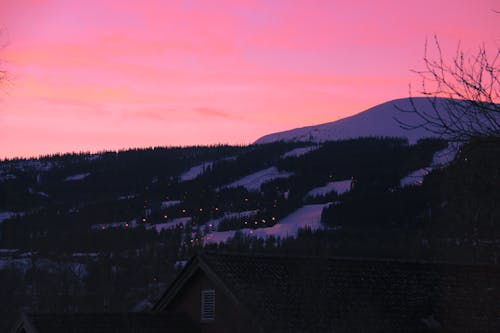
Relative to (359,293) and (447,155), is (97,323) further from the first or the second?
(447,155)

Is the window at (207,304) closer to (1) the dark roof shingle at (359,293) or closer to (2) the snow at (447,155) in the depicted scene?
(1) the dark roof shingle at (359,293)

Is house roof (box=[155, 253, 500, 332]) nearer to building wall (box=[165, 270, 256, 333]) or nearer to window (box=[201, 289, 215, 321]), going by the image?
building wall (box=[165, 270, 256, 333])

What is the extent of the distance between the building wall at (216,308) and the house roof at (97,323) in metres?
0.74

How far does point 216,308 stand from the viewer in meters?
29.0

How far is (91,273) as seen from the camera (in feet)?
341

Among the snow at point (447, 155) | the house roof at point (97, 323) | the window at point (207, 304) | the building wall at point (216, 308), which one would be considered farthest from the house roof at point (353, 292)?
the snow at point (447, 155)

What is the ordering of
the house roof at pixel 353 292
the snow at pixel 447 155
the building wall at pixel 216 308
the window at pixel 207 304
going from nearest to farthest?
the snow at pixel 447 155 → the house roof at pixel 353 292 → the building wall at pixel 216 308 → the window at pixel 207 304

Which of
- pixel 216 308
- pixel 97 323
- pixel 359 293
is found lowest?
pixel 97 323

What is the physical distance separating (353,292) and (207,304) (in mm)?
4067

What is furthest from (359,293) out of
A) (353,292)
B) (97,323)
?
(97,323)

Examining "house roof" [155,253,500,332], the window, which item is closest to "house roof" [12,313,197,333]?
the window

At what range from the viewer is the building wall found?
27.4 metres

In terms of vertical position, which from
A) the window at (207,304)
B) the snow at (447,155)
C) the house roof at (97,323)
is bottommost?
the house roof at (97,323)

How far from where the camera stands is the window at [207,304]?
2930cm
